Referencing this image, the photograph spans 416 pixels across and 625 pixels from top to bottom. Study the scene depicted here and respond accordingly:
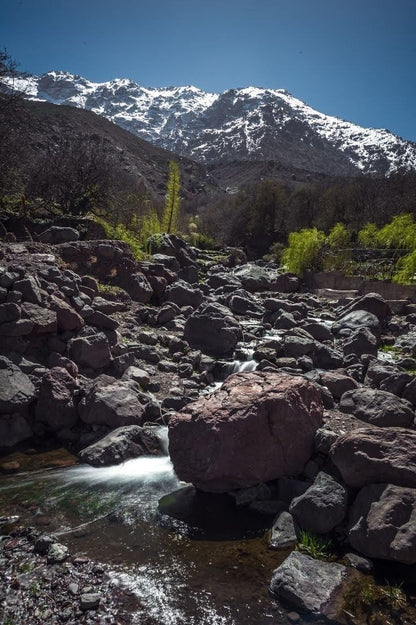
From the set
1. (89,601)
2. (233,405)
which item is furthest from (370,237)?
(89,601)

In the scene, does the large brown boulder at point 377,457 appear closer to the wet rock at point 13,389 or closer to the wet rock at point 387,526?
the wet rock at point 387,526

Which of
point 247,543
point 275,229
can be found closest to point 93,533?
point 247,543

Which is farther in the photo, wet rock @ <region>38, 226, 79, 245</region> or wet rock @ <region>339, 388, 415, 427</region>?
wet rock @ <region>38, 226, 79, 245</region>

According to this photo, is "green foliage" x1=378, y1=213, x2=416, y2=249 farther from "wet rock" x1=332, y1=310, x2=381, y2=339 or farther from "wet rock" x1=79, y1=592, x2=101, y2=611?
"wet rock" x1=79, y1=592, x2=101, y2=611

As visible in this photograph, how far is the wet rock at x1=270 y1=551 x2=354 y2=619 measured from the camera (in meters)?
3.66

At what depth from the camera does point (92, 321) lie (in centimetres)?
935

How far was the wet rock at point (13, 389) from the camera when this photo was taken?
21.2 feet

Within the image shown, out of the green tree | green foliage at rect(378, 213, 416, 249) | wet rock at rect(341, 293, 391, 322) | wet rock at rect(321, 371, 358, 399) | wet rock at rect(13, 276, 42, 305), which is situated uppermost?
the green tree

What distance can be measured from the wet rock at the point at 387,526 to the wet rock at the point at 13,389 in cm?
529

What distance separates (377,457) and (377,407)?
1956mm

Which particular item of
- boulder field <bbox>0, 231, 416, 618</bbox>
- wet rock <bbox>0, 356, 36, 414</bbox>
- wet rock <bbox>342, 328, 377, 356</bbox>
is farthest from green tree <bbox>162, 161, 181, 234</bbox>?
wet rock <bbox>0, 356, 36, 414</bbox>

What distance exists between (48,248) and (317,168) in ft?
610

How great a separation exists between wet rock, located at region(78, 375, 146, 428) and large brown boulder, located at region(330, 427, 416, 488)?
11.4 ft

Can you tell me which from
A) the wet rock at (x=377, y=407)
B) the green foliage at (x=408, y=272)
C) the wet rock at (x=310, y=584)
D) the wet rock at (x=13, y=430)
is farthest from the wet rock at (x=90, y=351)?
the green foliage at (x=408, y=272)
